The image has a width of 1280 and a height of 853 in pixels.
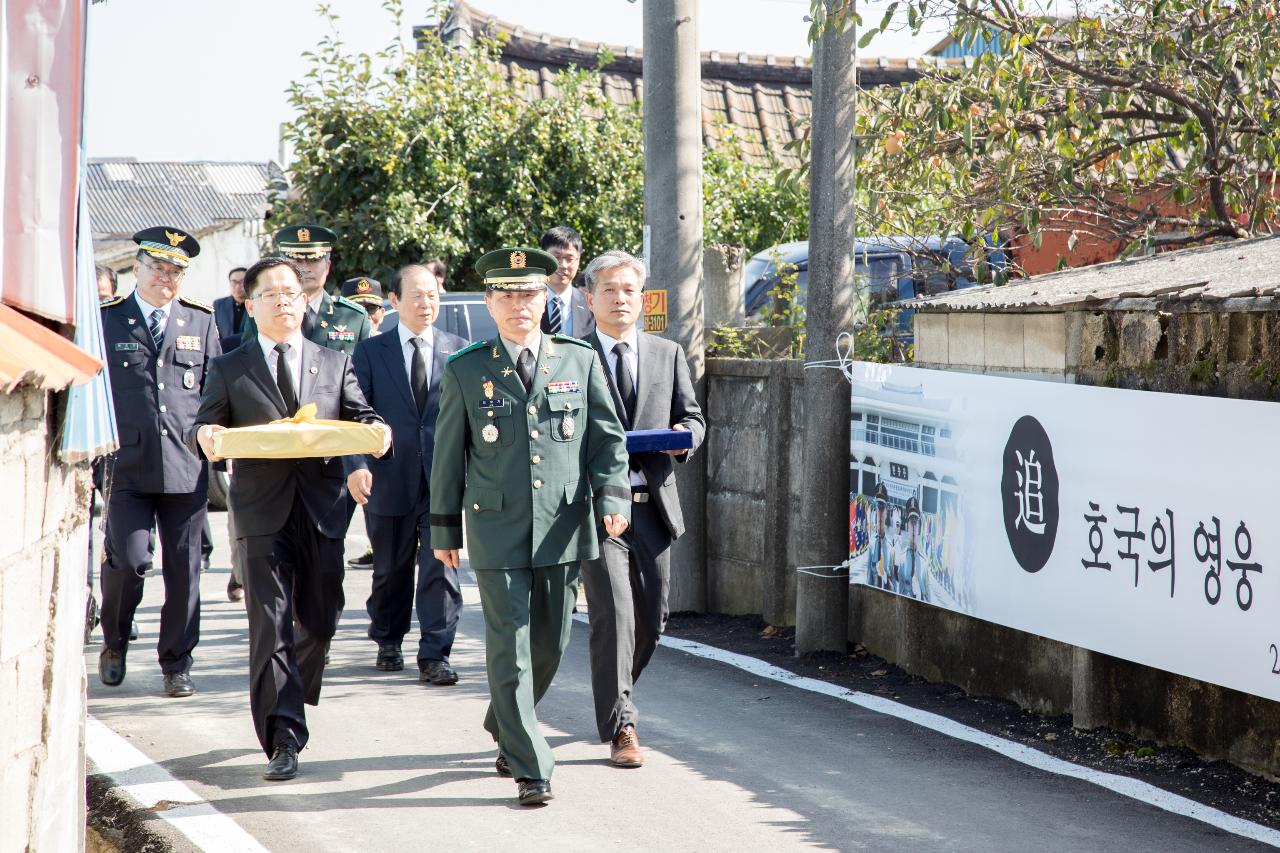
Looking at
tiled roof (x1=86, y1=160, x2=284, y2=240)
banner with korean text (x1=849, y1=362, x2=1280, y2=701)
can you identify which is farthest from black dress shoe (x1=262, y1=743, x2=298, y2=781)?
tiled roof (x1=86, y1=160, x2=284, y2=240)

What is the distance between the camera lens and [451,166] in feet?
52.2

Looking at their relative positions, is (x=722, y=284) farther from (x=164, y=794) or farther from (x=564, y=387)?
(x=164, y=794)

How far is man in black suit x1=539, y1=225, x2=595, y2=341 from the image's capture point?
8445 mm

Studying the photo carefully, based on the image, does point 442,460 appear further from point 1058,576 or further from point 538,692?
point 1058,576

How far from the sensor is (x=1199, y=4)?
9188mm

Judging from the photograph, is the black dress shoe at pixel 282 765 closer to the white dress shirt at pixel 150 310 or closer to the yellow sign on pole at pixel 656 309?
the white dress shirt at pixel 150 310

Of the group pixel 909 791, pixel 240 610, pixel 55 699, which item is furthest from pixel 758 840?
pixel 240 610

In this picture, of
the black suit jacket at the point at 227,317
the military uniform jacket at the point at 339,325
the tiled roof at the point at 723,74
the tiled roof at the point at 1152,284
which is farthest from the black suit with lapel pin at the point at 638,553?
the tiled roof at the point at 723,74

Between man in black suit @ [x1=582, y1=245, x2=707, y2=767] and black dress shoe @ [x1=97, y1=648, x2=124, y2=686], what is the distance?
2.79 m

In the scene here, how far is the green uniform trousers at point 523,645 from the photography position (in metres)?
5.51

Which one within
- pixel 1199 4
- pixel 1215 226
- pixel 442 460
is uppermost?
pixel 1199 4

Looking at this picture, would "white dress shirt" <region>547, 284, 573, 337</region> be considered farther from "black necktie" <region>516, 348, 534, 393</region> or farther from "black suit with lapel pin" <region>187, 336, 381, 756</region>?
"black necktie" <region>516, 348, 534, 393</region>

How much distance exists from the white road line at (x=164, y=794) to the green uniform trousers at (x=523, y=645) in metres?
0.99

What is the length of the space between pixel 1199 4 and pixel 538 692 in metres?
6.23
